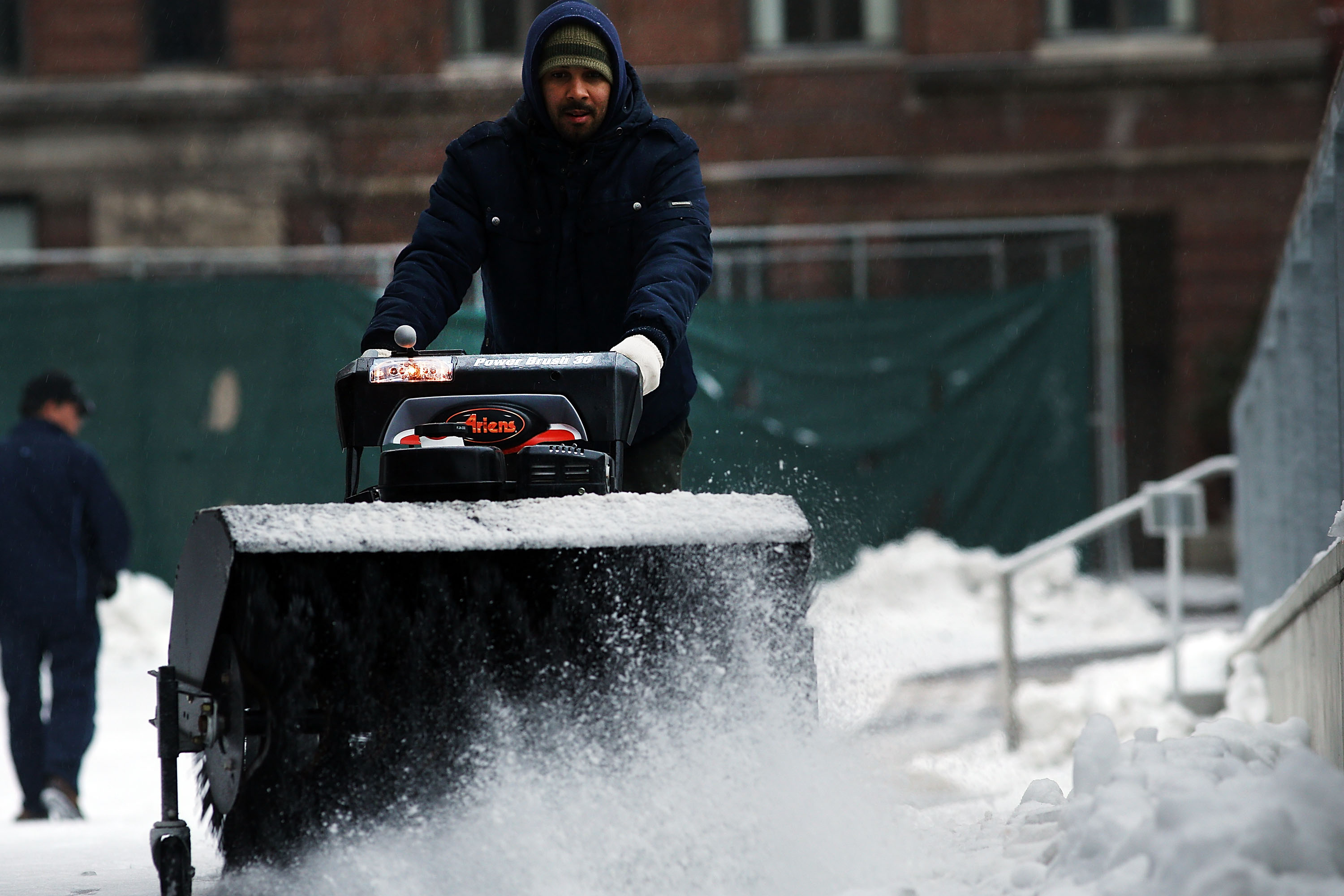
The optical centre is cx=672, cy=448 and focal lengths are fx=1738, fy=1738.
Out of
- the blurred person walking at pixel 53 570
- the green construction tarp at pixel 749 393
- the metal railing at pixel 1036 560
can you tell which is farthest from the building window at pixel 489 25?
the blurred person walking at pixel 53 570

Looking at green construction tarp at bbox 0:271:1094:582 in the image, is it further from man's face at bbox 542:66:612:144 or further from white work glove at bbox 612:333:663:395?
white work glove at bbox 612:333:663:395

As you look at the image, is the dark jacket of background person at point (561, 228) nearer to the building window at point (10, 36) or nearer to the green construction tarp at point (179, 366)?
the green construction tarp at point (179, 366)

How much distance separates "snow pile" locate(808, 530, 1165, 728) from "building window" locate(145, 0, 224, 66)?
433 inches

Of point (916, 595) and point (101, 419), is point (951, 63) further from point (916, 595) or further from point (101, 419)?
point (101, 419)

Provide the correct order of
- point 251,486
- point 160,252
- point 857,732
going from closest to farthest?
point 857,732, point 251,486, point 160,252

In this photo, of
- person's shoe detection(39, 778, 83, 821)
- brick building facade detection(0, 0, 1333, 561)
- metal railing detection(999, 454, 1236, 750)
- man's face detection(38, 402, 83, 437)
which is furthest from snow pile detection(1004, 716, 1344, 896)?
brick building facade detection(0, 0, 1333, 561)

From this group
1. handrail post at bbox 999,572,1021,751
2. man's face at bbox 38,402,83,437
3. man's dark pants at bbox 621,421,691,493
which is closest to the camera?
man's dark pants at bbox 621,421,691,493

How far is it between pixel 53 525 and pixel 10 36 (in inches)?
554

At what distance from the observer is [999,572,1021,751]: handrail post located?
910 cm

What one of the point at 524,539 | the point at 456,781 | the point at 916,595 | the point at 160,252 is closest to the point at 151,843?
the point at 456,781

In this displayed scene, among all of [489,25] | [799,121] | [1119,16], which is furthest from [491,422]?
[1119,16]

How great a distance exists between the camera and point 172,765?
133 inches

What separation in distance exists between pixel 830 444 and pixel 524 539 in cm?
1061

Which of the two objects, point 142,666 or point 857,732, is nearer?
point 857,732
